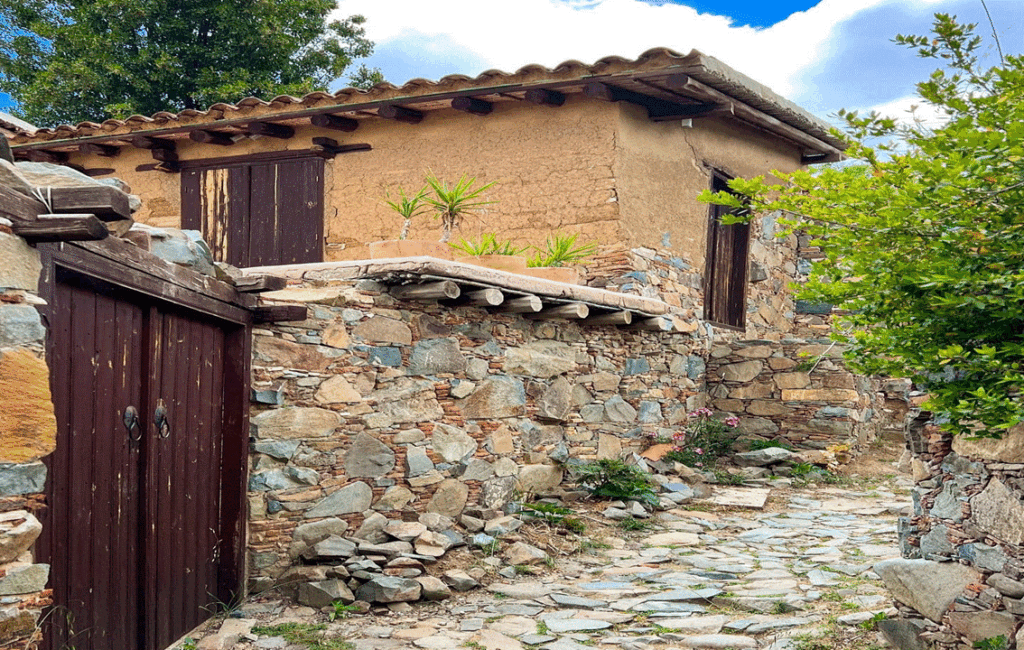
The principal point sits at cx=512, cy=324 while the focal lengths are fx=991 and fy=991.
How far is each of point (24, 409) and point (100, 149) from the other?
778 cm

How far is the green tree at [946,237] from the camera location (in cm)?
340

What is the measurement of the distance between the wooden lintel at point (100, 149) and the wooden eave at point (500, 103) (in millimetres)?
80

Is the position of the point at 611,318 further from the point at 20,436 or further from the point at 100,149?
the point at 100,149

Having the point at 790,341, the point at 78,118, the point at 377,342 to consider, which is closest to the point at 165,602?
the point at 377,342

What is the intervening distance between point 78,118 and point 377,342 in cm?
1135

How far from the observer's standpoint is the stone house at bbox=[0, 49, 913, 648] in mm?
5574

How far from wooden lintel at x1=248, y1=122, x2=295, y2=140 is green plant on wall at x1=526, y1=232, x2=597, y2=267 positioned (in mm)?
2750

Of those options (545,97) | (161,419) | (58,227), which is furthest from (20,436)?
(545,97)

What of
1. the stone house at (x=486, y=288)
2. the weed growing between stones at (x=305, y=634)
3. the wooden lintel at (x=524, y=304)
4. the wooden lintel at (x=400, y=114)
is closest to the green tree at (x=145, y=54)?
→ the stone house at (x=486, y=288)

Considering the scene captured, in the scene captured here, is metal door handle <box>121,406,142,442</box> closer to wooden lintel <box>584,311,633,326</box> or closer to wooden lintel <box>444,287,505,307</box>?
wooden lintel <box>444,287,505,307</box>

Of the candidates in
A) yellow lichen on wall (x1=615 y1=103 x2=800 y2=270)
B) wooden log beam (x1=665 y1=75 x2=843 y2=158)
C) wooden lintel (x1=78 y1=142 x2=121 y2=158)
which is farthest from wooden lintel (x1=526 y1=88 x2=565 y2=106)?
wooden lintel (x1=78 y1=142 x2=121 y2=158)

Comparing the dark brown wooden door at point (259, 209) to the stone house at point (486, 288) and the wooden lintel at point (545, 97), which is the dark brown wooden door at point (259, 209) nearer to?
the stone house at point (486, 288)

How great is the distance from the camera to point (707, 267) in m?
9.95

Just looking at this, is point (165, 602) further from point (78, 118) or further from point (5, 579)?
point (78, 118)
